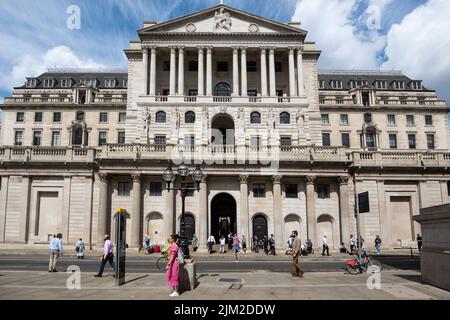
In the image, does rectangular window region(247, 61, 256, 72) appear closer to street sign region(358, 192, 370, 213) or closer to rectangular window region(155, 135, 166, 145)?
rectangular window region(155, 135, 166, 145)

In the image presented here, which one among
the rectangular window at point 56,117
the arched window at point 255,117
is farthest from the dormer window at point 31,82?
the arched window at point 255,117

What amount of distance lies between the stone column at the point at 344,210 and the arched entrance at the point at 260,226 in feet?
25.7

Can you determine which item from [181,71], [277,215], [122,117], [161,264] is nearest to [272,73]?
[181,71]

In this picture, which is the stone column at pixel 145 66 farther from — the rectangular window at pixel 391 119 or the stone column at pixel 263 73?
the rectangular window at pixel 391 119

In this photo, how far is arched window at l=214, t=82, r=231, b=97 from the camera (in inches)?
2012

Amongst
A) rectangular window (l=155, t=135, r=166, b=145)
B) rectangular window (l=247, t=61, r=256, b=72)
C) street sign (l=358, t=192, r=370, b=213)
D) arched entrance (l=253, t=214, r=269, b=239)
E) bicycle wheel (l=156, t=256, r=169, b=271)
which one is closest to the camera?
street sign (l=358, t=192, r=370, b=213)

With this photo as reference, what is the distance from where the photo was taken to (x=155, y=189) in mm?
40562

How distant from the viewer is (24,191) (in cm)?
4006

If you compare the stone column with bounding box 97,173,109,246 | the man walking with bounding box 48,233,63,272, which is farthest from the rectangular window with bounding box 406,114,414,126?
the man walking with bounding box 48,233,63,272

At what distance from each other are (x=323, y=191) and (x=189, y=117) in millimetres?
18342

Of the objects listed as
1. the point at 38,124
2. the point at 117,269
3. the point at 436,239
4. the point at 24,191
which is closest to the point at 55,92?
the point at 38,124

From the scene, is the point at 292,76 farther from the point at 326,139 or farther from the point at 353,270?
the point at 353,270

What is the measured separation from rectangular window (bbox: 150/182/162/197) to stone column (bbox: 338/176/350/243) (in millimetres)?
19209
